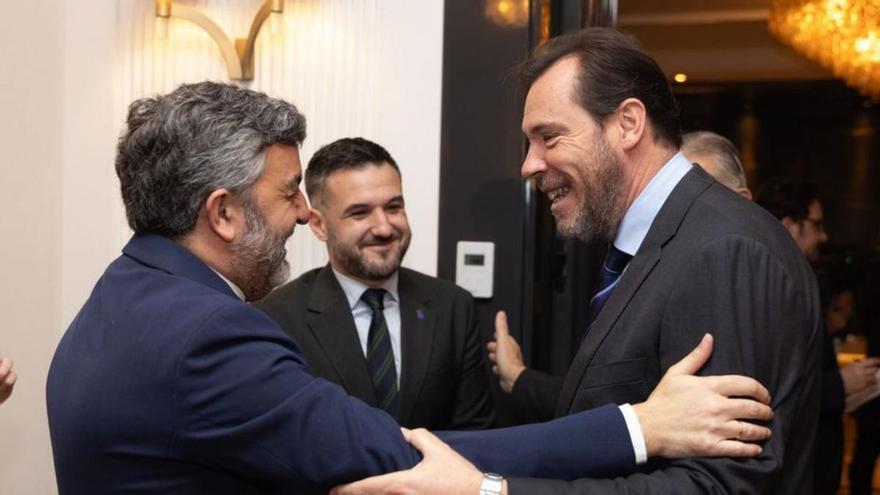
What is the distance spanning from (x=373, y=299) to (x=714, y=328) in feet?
4.37

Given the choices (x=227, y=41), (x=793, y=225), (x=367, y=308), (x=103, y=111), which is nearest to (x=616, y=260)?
(x=367, y=308)

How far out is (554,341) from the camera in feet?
10.3

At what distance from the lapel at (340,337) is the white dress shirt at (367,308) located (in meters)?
0.03

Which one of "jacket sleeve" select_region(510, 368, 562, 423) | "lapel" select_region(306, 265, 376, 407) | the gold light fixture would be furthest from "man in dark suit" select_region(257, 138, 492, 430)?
the gold light fixture

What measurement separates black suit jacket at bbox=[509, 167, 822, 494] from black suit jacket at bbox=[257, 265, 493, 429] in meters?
0.93

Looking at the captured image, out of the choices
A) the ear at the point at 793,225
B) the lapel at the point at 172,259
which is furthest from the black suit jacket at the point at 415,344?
the ear at the point at 793,225

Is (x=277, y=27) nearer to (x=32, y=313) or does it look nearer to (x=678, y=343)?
(x=32, y=313)

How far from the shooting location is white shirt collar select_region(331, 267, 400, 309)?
9.00ft

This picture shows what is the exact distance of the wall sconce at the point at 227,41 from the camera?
10.6 ft

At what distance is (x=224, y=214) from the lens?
172cm

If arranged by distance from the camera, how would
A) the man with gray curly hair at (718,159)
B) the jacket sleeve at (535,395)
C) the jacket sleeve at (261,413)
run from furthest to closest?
the man with gray curly hair at (718,159), the jacket sleeve at (535,395), the jacket sleeve at (261,413)

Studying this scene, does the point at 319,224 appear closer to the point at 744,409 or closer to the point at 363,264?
the point at 363,264

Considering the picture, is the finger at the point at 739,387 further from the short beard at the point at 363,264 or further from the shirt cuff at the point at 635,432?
the short beard at the point at 363,264

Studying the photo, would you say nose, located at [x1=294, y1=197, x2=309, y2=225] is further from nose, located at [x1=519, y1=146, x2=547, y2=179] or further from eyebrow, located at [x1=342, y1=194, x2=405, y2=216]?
eyebrow, located at [x1=342, y1=194, x2=405, y2=216]
